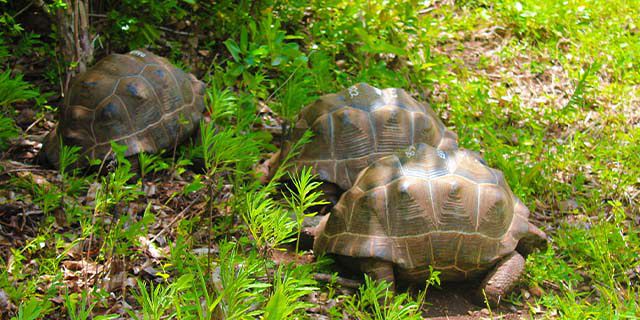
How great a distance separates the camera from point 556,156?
5016 mm

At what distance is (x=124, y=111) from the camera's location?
421 centimetres

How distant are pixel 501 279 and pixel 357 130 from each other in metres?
1.26

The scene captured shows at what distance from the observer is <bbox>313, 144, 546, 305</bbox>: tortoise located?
3492mm

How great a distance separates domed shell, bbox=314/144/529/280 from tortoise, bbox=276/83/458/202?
0.47 m

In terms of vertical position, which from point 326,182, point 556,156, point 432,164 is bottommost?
point 556,156

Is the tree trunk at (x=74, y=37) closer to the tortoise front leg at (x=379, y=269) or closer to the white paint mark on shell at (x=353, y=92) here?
the white paint mark on shell at (x=353, y=92)

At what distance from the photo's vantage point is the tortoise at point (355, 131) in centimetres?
420

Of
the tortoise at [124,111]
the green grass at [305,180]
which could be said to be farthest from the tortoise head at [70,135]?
the green grass at [305,180]

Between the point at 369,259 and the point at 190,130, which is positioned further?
the point at 190,130

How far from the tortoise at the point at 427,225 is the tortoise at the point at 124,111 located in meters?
1.26

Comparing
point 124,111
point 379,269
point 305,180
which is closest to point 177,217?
point 124,111

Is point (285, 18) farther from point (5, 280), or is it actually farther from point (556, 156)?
point (5, 280)

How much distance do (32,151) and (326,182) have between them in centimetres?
185

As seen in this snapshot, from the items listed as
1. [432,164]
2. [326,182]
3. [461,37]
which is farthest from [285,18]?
[432,164]
